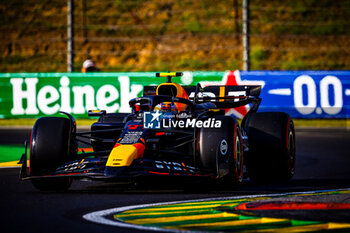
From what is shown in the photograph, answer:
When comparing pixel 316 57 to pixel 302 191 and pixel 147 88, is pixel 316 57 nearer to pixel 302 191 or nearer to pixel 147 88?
pixel 147 88

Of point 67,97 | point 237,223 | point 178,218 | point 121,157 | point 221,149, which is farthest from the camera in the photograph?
point 67,97

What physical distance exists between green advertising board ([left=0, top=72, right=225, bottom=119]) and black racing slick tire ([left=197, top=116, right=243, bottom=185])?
10.2 metres

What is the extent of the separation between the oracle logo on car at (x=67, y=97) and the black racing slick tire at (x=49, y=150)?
10.1 meters

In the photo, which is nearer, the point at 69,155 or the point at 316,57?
the point at 69,155

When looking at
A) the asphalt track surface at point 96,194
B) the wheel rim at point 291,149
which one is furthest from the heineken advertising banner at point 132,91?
the wheel rim at point 291,149

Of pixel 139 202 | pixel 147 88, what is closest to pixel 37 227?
pixel 139 202

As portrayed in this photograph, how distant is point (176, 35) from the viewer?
129 feet

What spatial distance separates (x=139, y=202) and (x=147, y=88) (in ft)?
12.1

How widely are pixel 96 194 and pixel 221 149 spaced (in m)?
1.45

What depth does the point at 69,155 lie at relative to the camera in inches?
335

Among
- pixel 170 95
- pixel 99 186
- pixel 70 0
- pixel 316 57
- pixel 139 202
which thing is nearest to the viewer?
pixel 139 202

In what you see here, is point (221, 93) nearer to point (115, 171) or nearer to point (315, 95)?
point (115, 171)

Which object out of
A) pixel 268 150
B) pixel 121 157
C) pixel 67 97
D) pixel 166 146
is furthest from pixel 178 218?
pixel 67 97

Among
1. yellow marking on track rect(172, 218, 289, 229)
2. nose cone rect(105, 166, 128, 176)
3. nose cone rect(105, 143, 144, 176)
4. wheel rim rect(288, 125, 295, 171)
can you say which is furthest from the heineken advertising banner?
yellow marking on track rect(172, 218, 289, 229)
